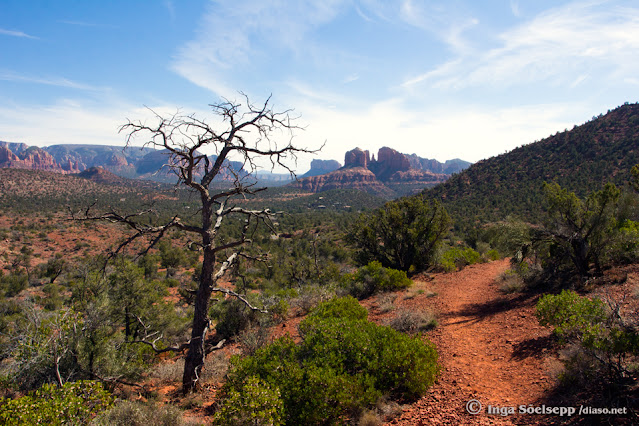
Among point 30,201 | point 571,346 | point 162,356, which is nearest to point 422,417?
point 571,346

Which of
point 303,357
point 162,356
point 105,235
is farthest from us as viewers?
point 105,235

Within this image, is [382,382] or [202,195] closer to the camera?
[382,382]

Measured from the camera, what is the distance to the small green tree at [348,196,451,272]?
15.4 metres

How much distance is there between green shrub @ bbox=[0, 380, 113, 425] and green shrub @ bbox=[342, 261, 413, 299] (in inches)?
378

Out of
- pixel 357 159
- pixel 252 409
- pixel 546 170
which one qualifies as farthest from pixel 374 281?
pixel 357 159

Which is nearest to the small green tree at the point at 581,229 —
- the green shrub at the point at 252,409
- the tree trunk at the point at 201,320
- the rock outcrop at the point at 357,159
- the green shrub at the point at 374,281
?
the green shrub at the point at 374,281

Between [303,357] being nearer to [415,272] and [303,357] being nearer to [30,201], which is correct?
[415,272]

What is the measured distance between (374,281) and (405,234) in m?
4.11

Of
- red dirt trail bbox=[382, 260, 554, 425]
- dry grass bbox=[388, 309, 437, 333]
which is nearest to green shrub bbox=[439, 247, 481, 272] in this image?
red dirt trail bbox=[382, 260, 554, 425]

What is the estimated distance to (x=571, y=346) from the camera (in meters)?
4.68

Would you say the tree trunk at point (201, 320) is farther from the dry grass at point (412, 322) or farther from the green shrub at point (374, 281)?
the green shrub at point (374, 281)

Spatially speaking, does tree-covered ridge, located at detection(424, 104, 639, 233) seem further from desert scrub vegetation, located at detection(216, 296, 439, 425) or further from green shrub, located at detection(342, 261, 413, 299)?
desert scrub vegetation, located at detection(216, 296, 439, 425)

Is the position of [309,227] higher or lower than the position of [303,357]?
lower

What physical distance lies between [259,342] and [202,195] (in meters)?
3.93
